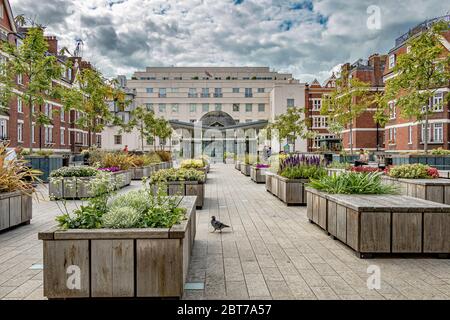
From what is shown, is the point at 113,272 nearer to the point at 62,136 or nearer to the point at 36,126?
the point at 36,126

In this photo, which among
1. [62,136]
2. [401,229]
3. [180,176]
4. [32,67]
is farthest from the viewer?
[62,136]

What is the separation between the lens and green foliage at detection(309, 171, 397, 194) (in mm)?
7797

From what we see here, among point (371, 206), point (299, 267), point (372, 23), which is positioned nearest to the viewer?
point (299, 267)

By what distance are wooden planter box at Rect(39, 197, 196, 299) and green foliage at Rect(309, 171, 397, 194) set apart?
181 inches

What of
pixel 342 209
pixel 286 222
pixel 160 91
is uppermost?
pixel 160 91

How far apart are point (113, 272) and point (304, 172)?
28.8ft

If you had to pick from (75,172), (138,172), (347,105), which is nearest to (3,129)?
(138,172)

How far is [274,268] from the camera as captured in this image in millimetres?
5398

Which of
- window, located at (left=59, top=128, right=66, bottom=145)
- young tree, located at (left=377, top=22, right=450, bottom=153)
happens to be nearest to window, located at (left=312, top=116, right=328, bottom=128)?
window, located at (left=59, top=128, right=66, bottom=145)

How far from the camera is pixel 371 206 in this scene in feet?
19.2

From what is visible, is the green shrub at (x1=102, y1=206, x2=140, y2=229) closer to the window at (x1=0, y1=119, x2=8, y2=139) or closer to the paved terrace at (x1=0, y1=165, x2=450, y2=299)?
the paved terrace at (x1=0, y1=165, x2=450, y2=299)
